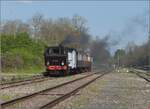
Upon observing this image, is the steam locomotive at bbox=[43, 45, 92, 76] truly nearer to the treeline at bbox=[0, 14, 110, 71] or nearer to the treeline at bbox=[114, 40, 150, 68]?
the treeline at bbox=[0, 14, 110, 71]

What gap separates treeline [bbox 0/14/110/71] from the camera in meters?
64.6

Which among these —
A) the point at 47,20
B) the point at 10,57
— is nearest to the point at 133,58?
the point at 47,20

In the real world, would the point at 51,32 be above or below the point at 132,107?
above

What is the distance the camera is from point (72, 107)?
51.5ft

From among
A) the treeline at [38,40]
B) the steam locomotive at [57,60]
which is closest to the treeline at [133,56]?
the treeline at [38,40]

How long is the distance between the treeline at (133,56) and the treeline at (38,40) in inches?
396

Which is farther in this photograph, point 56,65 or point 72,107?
point 56,65

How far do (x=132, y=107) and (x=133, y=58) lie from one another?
120 m

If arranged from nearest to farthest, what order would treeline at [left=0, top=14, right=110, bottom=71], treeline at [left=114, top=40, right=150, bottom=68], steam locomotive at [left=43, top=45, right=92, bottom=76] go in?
1. steam locomotive at [left=43, top=45, right=92, bottom=76]
2. treeline at [left=0, top=14, right=110, bottom=71]
3. treeline at [left=114, top=40, right=150, bottom=68]

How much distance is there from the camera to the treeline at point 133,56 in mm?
114000

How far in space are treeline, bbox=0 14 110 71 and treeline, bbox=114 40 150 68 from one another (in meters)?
10.1

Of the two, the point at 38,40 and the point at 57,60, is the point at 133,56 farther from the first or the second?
the point at 57,60

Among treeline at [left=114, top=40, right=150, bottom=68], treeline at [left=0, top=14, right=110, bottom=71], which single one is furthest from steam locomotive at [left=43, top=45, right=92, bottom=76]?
treeline at [left=114, top=40, right=150, bottom=68]

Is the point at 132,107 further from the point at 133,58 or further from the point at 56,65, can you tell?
the point at 133,58
